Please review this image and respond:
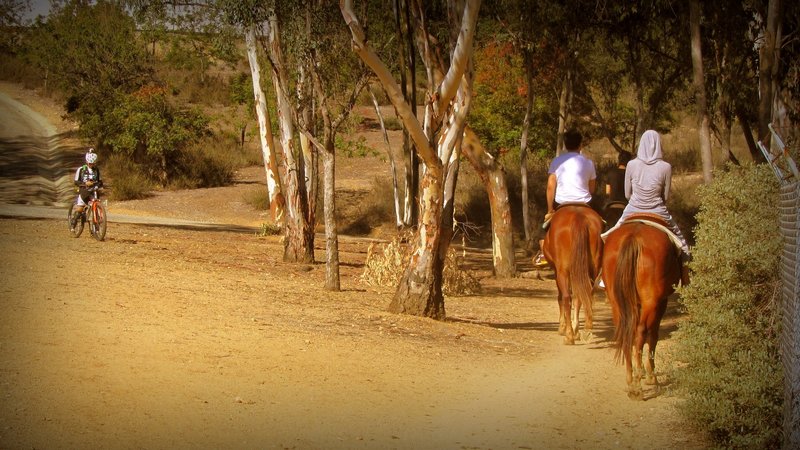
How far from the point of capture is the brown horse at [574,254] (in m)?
12.5

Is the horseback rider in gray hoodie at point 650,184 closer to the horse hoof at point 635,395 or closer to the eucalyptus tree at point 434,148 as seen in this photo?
the horse hoof at point 635,395

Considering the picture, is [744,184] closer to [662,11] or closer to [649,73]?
[662,11]

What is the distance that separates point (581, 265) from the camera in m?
12.5

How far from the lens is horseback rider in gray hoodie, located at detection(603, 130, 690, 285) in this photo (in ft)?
35.3

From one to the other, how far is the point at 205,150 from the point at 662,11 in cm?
2488

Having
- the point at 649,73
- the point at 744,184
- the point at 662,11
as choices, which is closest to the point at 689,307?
the point at 744,184

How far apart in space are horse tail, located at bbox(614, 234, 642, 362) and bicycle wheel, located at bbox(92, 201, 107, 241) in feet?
48.2

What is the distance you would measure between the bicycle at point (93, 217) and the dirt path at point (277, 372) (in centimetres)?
569

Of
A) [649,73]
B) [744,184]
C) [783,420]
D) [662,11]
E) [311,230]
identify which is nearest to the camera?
[783,420]

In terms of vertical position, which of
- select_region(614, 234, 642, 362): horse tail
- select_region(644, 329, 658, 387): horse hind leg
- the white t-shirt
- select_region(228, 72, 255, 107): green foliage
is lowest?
select_region(644, 329, 658, 387): horse hind leg

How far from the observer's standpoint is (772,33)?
57.5ft

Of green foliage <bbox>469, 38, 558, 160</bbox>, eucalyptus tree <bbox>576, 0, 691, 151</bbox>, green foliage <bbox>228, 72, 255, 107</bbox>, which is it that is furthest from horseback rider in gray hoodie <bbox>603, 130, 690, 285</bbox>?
green foliage <bbox>228, 72, 255, 107</bbox>

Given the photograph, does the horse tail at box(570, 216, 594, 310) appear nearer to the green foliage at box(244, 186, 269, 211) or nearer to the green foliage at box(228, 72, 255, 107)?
the green foliage at box(244, 186, 269, 211)

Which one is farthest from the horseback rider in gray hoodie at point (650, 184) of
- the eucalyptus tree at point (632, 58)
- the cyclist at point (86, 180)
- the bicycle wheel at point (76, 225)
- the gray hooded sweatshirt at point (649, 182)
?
the bicycle wheel at point (76, 225)
